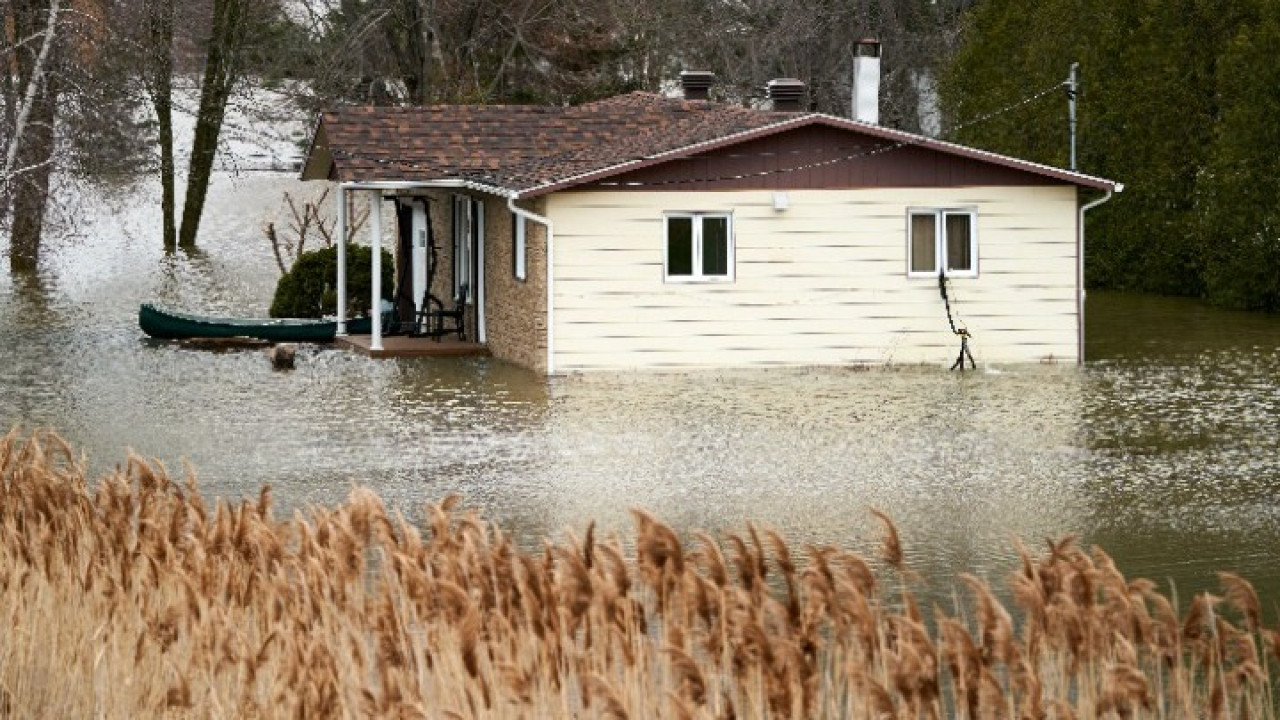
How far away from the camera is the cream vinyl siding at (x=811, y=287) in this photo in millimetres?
30781

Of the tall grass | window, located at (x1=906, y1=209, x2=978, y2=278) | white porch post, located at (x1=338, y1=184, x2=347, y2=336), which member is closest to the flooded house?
window, located at (x1=906, y1=209, x2=978, y2=278)

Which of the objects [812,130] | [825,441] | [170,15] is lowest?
[825,441]

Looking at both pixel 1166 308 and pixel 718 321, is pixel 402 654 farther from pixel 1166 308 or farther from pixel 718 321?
pixel 1166 308

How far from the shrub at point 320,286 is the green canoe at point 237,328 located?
330 cm

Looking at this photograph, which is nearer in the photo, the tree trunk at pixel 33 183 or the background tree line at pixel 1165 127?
the tree trunk at pixel 33 183

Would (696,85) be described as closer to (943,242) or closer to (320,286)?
(320,286)

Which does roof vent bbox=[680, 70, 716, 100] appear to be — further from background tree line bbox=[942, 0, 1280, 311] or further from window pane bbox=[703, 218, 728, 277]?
window pane bbox=[703, 218, 728, 277]

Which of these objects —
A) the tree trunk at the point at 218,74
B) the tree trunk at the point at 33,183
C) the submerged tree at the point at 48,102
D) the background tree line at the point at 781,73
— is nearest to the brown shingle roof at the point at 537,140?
the submerged tree at the point at 48,102

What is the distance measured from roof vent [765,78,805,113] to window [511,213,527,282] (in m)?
5.03

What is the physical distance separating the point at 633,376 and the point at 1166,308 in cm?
1345

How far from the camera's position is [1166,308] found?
133 feet

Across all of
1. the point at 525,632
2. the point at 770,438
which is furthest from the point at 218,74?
the point at 525,632

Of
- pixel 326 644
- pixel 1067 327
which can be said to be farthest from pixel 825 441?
pixel 326 644

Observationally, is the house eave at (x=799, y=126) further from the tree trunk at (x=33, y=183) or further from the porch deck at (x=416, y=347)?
the tree trunk at (x=33, y=183)
